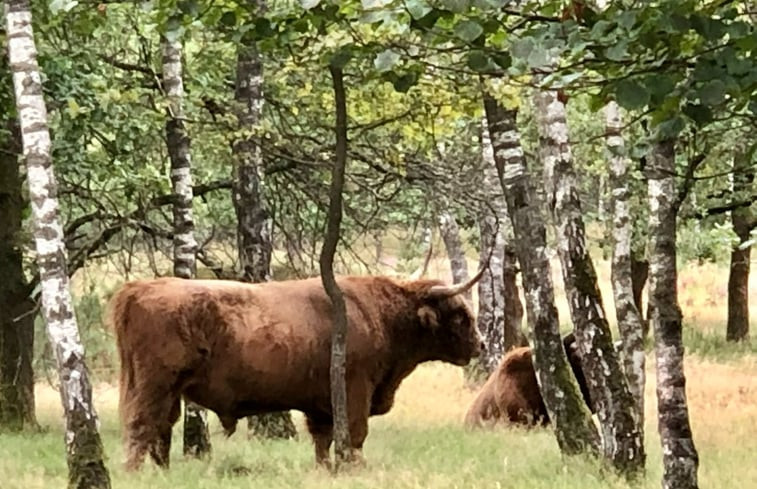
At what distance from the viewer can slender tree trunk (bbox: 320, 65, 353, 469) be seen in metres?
10.6

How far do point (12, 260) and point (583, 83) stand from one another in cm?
1267

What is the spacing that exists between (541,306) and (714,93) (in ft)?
22.6

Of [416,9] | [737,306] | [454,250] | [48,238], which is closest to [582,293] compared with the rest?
[48,238]

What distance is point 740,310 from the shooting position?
95.1 ft

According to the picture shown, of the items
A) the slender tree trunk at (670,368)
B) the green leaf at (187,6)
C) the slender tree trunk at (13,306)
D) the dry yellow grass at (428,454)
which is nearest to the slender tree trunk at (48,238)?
the dry yellow grass at (428,454)

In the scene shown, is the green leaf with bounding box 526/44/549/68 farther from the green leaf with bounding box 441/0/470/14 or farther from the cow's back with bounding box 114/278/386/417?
the cow's back with bounding box 114/278/386/417

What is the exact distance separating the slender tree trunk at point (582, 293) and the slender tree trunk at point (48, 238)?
12.6 feet

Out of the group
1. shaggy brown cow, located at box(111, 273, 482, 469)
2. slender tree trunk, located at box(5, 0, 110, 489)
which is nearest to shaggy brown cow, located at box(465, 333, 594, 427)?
shaggy brown cow, located at box(111, 273, 482, 469)

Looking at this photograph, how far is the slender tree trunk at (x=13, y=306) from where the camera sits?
16.2m

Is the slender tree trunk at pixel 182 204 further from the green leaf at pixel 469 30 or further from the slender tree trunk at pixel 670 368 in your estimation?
the green leaf at pixel 469 30

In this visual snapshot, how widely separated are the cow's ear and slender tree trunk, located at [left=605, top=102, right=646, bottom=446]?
2.91 meters

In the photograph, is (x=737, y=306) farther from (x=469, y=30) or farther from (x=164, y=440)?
(x=469, y=30)

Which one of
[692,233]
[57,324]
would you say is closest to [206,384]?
[57,324]

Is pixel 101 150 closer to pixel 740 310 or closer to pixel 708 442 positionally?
pixel 708 442
